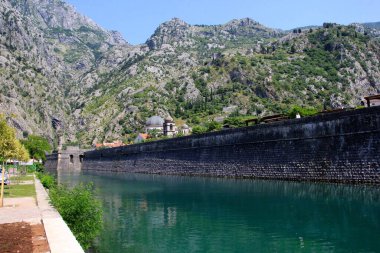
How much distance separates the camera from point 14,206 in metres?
16.7

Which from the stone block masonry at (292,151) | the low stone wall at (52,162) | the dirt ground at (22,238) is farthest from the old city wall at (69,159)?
the dirt ground at (22,238)

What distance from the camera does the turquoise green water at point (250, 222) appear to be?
14.4m

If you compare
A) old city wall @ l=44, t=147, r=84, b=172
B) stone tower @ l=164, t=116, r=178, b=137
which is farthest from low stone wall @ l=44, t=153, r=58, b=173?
stone tower @ l=164, t=116, r=178, b=137

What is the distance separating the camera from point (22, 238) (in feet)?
32.5

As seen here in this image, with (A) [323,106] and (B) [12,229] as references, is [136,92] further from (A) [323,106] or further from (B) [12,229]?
(B) [12,229]

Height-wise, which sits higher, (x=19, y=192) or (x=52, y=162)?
(x=52, y=162)

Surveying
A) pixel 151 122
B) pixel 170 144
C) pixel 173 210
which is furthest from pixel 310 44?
pixel 173 210

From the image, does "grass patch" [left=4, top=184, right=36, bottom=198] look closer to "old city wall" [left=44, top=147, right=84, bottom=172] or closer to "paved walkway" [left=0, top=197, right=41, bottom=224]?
"paved walkway" [left=0, top=197, right=41, bottom=224]

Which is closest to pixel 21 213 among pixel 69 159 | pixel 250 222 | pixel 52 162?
pixel 250 222

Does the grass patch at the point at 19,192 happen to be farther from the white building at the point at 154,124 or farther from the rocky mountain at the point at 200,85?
the white building at the point at 154,124

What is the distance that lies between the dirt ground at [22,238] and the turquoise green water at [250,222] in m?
3.69

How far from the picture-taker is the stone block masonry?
2886 centimetres

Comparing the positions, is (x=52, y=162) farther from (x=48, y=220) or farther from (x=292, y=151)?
(x=48, y=220)

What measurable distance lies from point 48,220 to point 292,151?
26.9 metres
